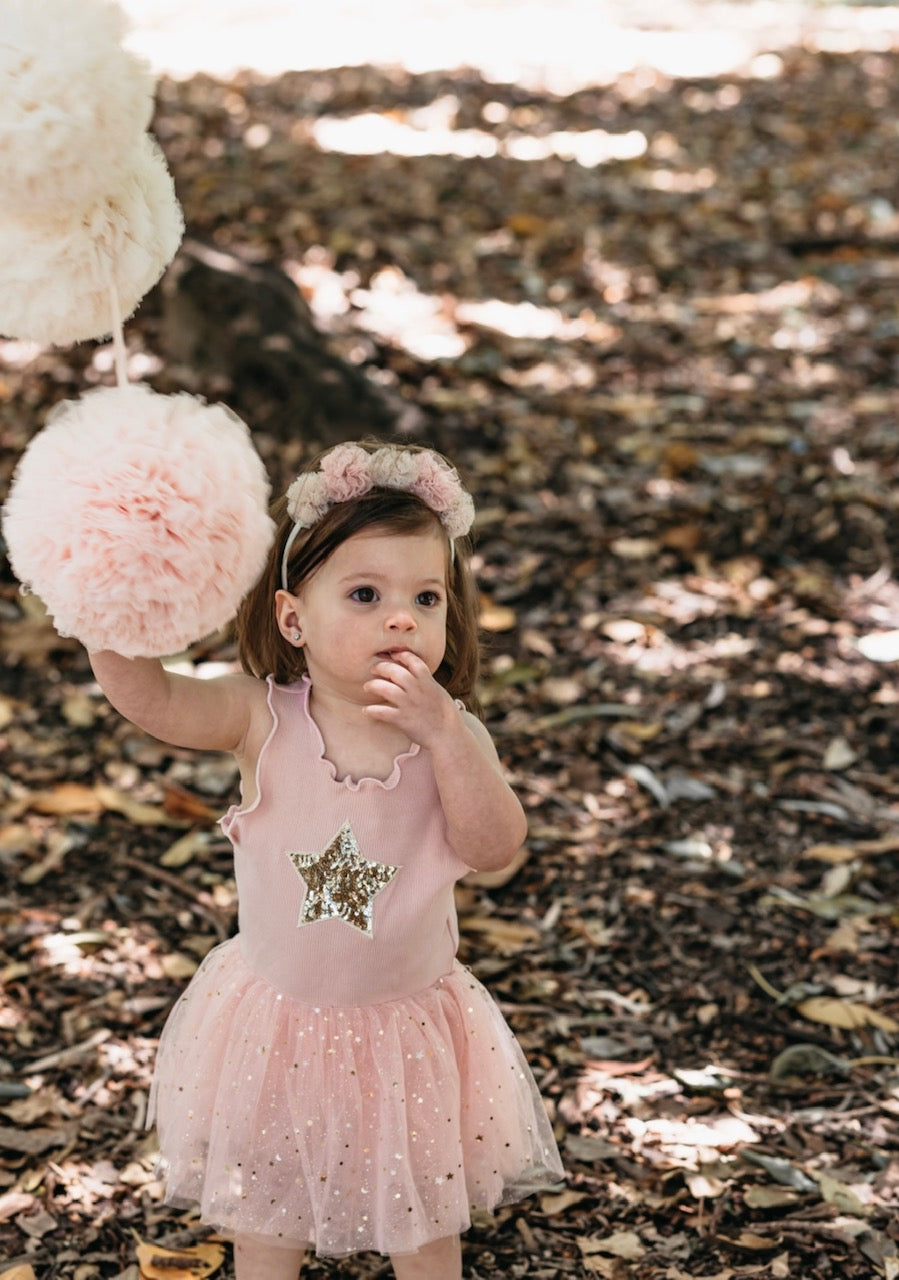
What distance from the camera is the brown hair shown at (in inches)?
81.6

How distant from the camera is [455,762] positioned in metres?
2.02

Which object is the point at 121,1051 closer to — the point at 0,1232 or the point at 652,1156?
the point at 0,1232

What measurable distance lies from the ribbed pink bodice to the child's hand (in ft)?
0.41

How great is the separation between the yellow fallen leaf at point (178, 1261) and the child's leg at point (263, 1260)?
0.28m

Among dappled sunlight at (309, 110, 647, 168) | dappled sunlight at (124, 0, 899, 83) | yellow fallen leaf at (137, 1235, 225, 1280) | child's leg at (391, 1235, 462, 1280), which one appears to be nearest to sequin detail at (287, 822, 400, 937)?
child's leg at (391, 1235, 462, 1280)

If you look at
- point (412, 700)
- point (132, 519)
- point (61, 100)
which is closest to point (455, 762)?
point (412, 700)

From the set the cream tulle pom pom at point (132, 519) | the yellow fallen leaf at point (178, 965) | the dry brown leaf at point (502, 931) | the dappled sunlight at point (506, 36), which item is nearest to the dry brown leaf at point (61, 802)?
the yellow fallen leaf at point (178, 965)

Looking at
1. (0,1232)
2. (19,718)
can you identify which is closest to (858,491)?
(19,718)

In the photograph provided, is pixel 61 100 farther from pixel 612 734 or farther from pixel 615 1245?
pixel 612 734

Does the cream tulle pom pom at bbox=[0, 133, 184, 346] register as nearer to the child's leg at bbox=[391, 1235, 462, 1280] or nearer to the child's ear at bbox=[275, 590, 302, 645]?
the child's ear at bbox=[275, 590, 302, 645]

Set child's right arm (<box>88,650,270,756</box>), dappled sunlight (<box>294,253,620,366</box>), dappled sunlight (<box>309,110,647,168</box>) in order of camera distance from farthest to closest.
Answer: dappled sunlight (<box>309,110,647,168</box>) → dappled sunlight (<box>294,253,620,366</box>) → child's right arm (<box>88,650,270,756</box>)

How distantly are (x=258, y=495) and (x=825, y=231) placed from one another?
6410 millimetres

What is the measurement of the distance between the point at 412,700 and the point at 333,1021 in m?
0.49

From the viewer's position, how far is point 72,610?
1.78 meters
